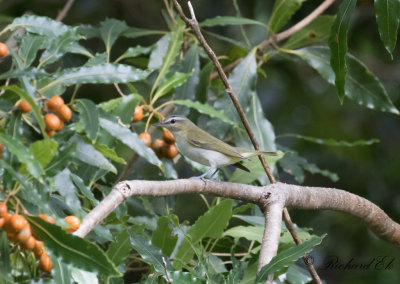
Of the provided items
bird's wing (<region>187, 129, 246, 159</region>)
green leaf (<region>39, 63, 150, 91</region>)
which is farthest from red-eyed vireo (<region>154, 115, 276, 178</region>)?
green leaf (<region>39, 63, 150, 91</region>)

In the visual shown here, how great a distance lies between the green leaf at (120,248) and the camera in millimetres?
2543

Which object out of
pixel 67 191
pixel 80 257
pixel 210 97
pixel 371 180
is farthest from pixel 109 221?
pixel 371 180

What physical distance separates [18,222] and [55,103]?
0.58m

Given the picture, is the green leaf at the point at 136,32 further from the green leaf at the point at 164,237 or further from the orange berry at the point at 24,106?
the orange berry at the point at 24,106

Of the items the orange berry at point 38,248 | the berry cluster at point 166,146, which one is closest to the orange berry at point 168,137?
the berry cluster at point 166,146

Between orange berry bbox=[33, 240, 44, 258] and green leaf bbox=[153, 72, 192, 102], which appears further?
green leaf bbox=[153, 72, 192, 102]

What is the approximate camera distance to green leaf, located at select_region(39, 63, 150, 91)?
2553 millimetres

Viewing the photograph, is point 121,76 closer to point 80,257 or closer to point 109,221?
point 109,221

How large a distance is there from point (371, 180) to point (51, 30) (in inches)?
145

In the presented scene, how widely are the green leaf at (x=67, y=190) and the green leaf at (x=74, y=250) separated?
1.25ft

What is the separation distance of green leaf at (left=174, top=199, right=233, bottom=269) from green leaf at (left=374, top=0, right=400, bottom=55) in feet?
3.06

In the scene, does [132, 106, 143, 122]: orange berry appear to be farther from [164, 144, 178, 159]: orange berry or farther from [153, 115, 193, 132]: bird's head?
[164, 144, 178, 159]: orange berry

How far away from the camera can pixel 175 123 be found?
3334mm

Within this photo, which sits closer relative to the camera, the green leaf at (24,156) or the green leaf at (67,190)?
the green leaf at (24,156)
